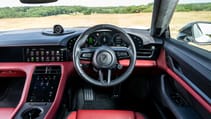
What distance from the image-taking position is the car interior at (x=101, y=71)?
3045mm

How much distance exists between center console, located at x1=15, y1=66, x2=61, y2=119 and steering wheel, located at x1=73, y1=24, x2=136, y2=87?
0.33 metres

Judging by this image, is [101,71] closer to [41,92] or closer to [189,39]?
[41,92]

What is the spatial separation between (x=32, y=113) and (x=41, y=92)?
0.32 metres

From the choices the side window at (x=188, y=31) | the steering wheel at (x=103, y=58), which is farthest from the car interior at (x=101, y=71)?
the side window at (x=188, y=31)

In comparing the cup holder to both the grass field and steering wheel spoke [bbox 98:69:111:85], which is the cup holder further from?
the grass field

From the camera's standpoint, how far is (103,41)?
336 centimetres

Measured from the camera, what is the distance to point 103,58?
3.26 meters

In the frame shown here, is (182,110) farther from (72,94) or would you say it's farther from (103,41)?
(72,94)

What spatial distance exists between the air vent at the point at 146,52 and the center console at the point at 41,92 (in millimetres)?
811

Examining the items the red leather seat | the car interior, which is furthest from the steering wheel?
the red leather seat

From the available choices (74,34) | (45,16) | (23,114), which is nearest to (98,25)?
(74,34)

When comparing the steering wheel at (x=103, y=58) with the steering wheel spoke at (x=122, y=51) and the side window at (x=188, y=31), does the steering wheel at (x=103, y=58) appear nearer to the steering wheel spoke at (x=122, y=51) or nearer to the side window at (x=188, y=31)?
the steering wheel spoke at (x=122, y=51)

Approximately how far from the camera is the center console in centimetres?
301

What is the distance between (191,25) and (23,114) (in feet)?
5.12
